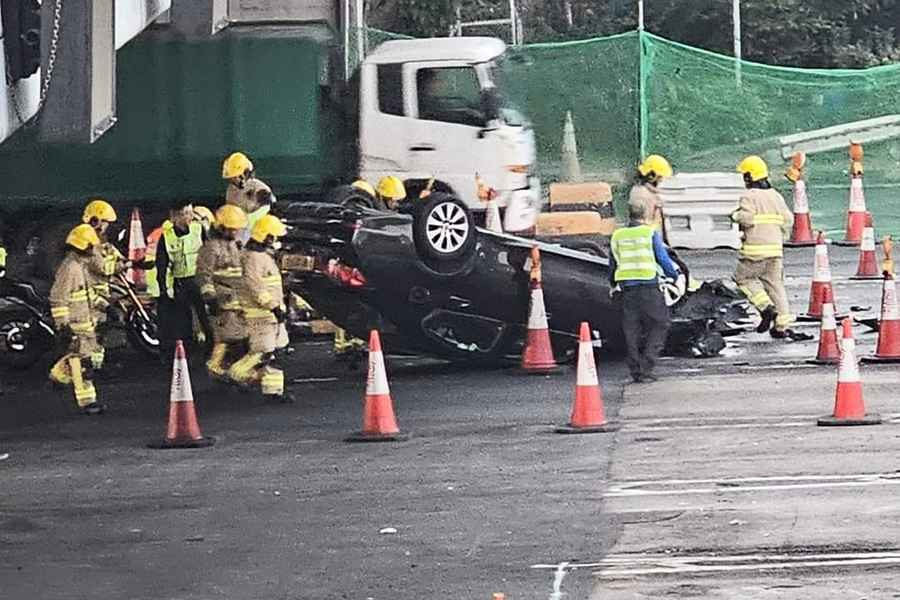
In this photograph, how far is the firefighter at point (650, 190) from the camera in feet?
51.9

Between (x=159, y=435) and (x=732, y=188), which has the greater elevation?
(x=732, y=188)

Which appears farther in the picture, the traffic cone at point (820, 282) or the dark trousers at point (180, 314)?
the traffic cone at point (820, 282)

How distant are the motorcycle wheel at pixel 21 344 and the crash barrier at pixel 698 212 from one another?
8.84 meters

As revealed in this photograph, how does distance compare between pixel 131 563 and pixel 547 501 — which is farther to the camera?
pixel 547 501

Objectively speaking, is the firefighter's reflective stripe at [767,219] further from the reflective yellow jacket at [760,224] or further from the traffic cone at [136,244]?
the traffic cone at [136,244]

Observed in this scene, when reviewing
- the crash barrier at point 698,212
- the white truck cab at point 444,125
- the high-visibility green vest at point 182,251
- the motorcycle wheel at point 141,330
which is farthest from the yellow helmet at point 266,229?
the crash barrier at point 698,212

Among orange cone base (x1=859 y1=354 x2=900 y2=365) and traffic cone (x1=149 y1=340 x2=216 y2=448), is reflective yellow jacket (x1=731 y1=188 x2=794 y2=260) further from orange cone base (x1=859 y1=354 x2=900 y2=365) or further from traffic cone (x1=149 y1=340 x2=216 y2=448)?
traffic cone (x1=149 y1=340 x2=216 y2=448)

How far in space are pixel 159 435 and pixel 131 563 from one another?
4.45m

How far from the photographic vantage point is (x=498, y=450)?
42.4 feet

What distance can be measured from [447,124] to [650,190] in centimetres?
697

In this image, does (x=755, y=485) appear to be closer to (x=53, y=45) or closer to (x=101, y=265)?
(x=53, y=45)

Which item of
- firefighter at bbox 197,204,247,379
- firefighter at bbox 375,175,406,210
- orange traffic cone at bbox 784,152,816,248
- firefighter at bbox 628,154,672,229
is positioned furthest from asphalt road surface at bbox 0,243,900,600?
orange traffic cone at bbox 784,152,816,248

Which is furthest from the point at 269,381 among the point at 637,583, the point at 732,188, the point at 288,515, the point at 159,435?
the point at 732,188

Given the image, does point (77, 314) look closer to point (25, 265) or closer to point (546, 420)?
point (546, 420)
